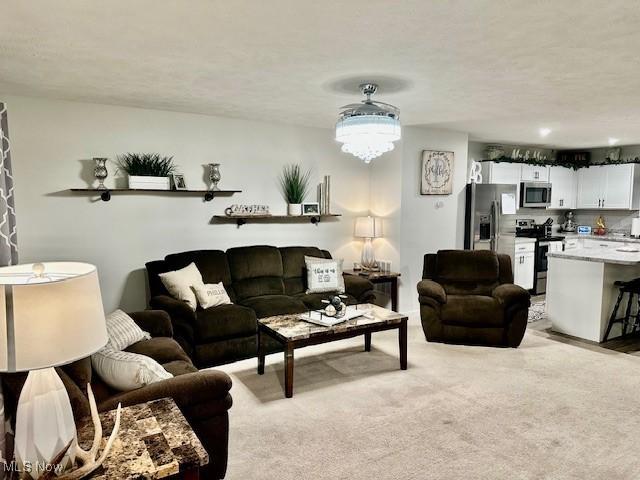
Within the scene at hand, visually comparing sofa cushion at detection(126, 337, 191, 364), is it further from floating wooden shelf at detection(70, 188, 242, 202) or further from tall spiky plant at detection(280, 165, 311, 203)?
tall spiky plant at detection(280, 165, 311, 203)

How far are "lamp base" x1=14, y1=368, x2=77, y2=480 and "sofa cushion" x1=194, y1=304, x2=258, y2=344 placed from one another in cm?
239

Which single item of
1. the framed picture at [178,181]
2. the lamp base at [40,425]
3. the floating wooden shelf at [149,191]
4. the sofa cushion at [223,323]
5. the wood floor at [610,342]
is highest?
the framed picture at [178,181]

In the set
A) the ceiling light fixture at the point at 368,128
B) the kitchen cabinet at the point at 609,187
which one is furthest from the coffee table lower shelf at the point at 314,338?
the kitchen cabinet at the point at 609,187

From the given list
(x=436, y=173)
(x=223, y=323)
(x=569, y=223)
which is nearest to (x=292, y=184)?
(x=436, y=173)

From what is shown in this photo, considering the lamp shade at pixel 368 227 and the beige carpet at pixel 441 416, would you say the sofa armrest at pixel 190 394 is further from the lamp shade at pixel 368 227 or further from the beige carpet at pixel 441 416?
the lamp shade at pixel 368 227

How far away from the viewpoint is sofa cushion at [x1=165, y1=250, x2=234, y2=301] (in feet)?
14.6

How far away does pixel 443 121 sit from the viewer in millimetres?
5043

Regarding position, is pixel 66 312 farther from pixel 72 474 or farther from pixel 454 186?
pixel 454 186

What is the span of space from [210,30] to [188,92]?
4.91ft

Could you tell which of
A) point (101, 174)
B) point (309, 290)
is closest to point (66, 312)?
point (101, 174)

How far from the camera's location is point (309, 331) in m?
3.48

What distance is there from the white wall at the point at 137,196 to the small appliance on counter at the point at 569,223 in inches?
192

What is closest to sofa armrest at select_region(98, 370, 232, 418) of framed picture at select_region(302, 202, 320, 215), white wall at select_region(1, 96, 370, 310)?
white wall at select_region(1, 96, 370, 310)

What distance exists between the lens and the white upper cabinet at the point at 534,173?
284 inches
